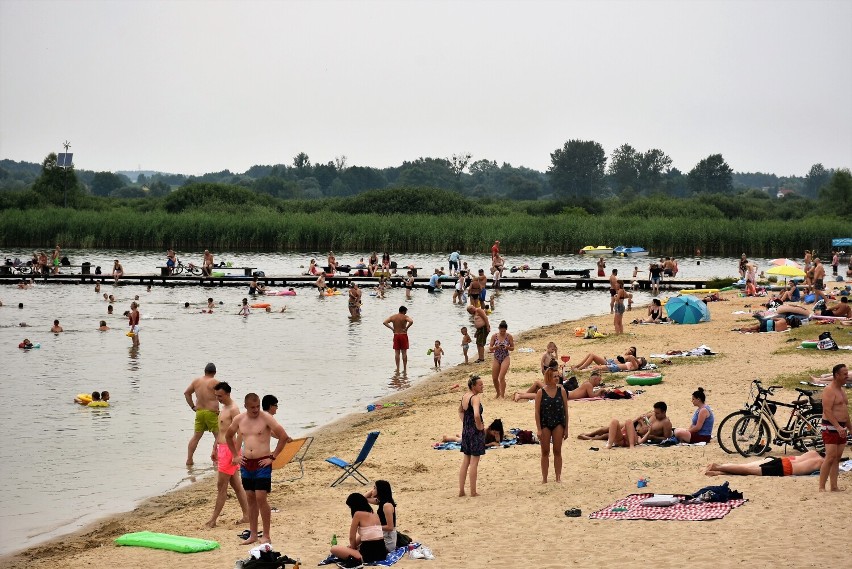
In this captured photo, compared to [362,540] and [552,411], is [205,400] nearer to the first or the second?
[362,540]

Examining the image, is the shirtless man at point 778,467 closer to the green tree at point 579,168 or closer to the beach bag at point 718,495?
the beach bag at point 718,495

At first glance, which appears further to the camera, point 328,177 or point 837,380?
point 328,177

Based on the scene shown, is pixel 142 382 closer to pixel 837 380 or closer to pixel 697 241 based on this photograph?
pixel 837 380

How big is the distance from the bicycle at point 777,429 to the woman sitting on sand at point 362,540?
5317mm

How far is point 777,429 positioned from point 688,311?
1686 cm

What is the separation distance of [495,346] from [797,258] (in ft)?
163

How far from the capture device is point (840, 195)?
93.1 metres

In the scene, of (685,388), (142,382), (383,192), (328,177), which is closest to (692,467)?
(685,388)

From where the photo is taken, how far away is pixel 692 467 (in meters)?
13.0

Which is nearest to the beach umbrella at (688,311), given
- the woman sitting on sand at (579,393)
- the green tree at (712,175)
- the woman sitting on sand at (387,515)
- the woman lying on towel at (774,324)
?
the woman lying on towel at (774,324)

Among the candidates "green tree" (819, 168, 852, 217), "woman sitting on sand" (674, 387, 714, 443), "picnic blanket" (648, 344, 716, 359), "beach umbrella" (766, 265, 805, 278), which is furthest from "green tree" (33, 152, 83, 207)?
"woman sitting on sand" (674, 387, 714, 443)

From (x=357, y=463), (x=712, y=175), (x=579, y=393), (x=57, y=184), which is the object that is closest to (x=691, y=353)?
(x=579, y=393)

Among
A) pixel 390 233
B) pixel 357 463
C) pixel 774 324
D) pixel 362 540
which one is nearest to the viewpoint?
pixel 362 540

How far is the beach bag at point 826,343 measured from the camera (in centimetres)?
2133
